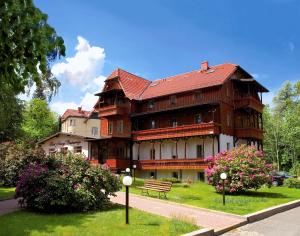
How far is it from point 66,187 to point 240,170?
42.4 feet

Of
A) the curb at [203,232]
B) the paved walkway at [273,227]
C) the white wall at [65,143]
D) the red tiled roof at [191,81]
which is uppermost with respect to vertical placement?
the red tiled roof at [191,81]

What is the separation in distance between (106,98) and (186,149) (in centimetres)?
1315

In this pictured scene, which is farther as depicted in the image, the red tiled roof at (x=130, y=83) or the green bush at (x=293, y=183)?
the red tiled roof at (x=130, y=83)

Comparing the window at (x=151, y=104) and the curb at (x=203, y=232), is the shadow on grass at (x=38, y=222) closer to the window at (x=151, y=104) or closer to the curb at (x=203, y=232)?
the curb at (x=203, y=232)

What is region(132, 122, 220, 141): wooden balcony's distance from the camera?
3472 centimetres

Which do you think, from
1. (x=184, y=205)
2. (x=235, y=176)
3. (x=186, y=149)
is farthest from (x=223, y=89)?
(x=184, y=205)

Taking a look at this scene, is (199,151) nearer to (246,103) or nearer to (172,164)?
(172,164)

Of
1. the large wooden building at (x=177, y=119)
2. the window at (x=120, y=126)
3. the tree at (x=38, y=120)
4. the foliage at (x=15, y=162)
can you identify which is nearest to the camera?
the foliage at (x=15, y=162)

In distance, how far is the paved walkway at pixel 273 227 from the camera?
41.9ft

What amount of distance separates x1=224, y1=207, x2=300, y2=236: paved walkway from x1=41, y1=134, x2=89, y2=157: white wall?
107 ft

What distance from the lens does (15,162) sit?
26.3 m

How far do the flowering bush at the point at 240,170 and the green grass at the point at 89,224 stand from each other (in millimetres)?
10782

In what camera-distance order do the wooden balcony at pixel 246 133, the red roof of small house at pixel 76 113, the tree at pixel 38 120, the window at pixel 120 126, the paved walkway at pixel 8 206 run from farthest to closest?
the tree at pixel 38 120
the red roof of small house at pixel 76 113
the window at pixel 120 126
the wooden balcony at pixel 246 133
the paved walkway at pixel 8 206

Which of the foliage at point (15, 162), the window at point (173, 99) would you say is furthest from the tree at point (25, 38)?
the window at point (173, 99)
